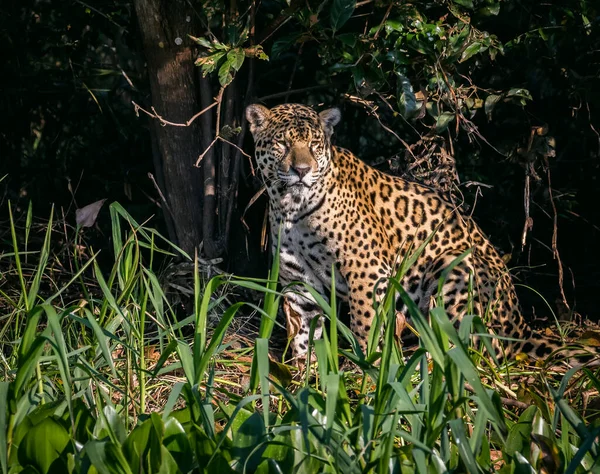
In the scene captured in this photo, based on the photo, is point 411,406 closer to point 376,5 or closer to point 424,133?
point 376,5

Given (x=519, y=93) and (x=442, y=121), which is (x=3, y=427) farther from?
(x=519, y=93)

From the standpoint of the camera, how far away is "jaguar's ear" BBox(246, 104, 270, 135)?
6023 mm

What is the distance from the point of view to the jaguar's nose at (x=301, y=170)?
18.7ft

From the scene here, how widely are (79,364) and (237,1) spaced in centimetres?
264

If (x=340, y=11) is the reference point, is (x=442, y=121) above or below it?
below

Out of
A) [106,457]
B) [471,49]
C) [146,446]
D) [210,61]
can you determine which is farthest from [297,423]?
[471,49]

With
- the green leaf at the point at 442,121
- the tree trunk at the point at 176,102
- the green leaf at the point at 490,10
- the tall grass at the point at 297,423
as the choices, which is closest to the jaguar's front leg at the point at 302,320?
the tree trunk at the point at 176,102

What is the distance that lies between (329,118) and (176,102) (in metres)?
0.97

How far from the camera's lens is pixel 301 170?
5.72 m

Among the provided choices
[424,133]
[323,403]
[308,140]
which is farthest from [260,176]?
[323,403]

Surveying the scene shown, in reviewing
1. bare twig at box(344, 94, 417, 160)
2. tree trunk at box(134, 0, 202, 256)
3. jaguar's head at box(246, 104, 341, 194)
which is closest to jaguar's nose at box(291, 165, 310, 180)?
jaguar's head at box(246, 104, 341, 194)

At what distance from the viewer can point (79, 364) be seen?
12.6 ft

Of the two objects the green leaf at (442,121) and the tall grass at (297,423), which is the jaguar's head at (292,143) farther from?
the tall grass at (297,423)

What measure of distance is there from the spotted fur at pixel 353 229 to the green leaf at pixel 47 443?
2251mm
